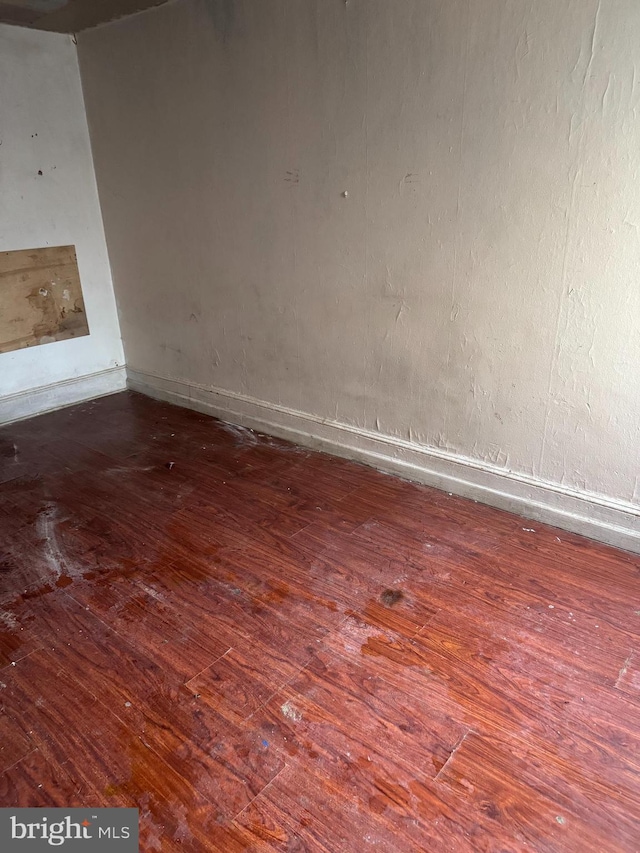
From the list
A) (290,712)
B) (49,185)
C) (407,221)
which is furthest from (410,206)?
(49,185)

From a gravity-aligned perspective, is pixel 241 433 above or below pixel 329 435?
below

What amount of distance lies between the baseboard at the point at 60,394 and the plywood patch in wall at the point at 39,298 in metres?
0.32

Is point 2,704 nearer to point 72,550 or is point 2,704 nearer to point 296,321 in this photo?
point 72,550

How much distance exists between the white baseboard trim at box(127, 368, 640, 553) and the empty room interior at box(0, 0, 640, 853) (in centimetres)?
2

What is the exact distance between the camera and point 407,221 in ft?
8.72

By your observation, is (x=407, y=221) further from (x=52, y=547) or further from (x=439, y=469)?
(x=52, y=547)

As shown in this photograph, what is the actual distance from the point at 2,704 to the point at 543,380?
7.41 feet

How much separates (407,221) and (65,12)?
7.88ft

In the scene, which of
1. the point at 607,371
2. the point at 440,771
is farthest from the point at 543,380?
the point at 440,771

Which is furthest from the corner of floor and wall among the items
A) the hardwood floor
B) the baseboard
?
the baseboard

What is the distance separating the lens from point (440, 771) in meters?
1.52

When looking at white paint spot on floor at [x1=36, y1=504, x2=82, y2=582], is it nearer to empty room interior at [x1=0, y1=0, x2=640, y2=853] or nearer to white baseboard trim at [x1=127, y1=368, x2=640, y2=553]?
empty room interior at [x1=0, y1=0, x2=640, y2=853]

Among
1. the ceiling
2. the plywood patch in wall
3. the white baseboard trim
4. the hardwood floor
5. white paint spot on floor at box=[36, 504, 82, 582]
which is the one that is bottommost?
the hardwood floor

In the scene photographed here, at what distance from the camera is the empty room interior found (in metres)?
1.54
